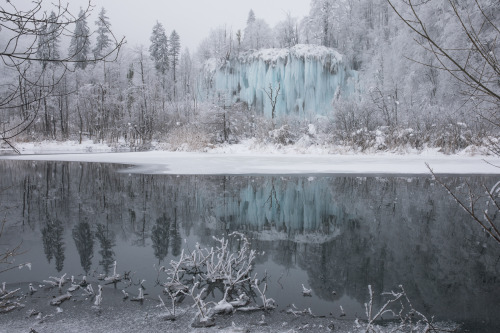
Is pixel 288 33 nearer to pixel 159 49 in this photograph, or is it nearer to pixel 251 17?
pixel 251 17

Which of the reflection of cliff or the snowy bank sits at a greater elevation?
the snowy bank

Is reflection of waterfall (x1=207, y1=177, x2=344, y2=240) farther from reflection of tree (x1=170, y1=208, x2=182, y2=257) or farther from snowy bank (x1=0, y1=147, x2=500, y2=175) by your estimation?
snowy bank (x1=0, y1=147, x2=500, y2=175)

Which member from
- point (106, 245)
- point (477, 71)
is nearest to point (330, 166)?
point (106, 245)

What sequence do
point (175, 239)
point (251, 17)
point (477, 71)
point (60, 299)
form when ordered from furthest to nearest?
point (251, 17) < point (175, 239) < point (60, 299) < point (477, 71)

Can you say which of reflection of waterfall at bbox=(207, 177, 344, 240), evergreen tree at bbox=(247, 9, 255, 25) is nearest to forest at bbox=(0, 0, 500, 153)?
evergreen tree at bbox=(247, 9, 255, 25)

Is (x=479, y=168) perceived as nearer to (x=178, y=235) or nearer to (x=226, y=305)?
(x=178, y=235)

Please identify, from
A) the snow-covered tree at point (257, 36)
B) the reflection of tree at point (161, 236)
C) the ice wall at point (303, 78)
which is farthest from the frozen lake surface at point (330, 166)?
the snow-covered tree at point (257, 36)

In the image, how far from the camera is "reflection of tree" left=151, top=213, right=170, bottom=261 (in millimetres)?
4723

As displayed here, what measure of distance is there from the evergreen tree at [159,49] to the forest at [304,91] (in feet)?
0.48

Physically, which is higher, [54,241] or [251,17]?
[251,17]

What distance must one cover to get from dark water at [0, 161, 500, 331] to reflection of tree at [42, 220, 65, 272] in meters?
0.02

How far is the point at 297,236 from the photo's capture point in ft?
17.7

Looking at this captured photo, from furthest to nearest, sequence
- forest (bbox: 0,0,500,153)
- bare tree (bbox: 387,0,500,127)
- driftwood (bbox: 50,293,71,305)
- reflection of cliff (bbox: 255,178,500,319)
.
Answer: forest (bbox: 0,0,500,153) < reflection of cliff (bbox: 255,178,500,319) < driftwood (bbox: 50,293,71,305) < bare tree (bbox: 387,0,500,127)

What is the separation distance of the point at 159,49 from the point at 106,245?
49.1 m
